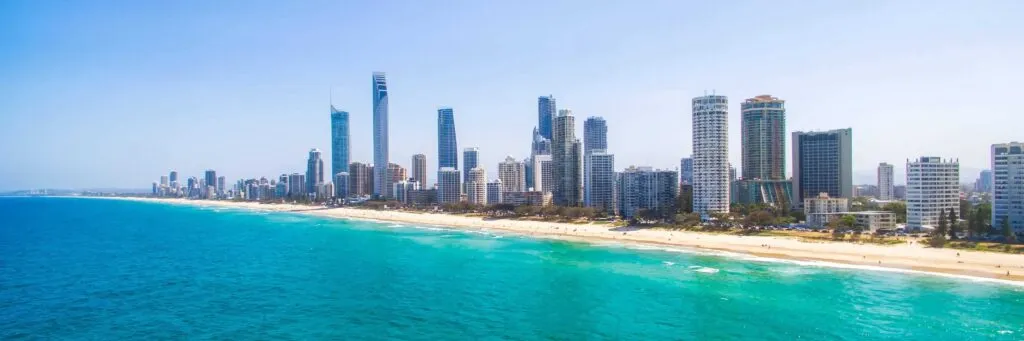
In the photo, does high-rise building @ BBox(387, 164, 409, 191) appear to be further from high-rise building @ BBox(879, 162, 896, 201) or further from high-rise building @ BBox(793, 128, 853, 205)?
high-rise building @ BBox(879, 162, 896, 201)

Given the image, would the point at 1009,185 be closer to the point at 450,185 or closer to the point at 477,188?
the point at 477,188

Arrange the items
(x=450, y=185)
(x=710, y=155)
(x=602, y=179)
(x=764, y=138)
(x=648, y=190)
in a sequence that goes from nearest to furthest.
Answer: (x=710, y=155) < (x=648, y=190) < (x=602, y=179) < (x=764, y=138) < (x=450, y=185)

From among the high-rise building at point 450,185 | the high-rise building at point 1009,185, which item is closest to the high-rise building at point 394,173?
the high-rise building at point 450,185

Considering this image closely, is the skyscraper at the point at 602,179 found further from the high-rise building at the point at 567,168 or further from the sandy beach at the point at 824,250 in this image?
the sandy beach at the point at 824,250

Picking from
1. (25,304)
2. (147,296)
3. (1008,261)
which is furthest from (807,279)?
(25,304)

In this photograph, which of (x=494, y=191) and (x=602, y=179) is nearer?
(x=602, y=179)

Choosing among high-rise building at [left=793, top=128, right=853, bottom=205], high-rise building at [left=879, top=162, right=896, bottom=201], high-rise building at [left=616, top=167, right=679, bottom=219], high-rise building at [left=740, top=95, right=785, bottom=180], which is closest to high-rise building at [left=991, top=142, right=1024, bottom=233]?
high-rise building at [left=793, top=128, right=853, bottom=205]

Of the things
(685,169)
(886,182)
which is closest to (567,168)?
(685,169)

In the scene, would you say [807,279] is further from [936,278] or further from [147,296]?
[147,296]
